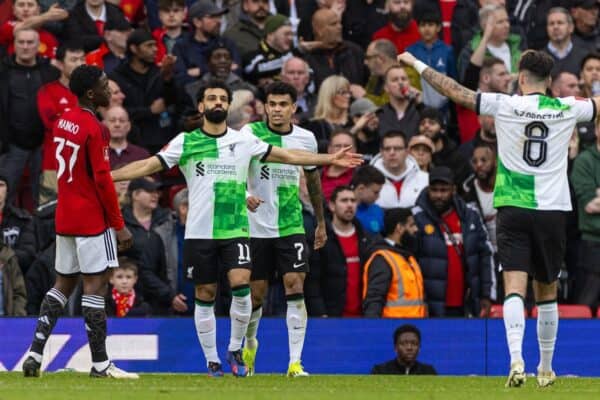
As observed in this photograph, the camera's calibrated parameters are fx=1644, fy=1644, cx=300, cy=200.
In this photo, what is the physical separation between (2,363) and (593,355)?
6843mm

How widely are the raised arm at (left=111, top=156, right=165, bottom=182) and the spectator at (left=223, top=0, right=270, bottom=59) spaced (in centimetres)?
793

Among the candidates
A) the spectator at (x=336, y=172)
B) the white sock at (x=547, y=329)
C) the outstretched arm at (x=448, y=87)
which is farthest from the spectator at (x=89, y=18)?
the white sock at (x=547, y=329)

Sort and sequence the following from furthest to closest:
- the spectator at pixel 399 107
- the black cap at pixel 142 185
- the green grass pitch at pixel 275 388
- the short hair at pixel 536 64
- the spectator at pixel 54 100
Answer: the spectator at pixel 399 107 < the spectator at pixel 54 100 < the black cap at pixel 142 185 < the short hair at pixel 536 64 < the green grass pitch at pixel 275 388

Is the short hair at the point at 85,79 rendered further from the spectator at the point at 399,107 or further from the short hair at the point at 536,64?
the spectator at the point at 399,107

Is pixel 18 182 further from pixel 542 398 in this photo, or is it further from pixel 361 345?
pixel 542 398

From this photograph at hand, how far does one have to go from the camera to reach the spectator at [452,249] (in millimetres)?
20047

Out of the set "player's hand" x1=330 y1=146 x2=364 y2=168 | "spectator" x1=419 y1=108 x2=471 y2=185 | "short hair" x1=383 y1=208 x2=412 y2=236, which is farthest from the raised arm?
"spectator" x1=419 y1=108 x2=471 y2=185

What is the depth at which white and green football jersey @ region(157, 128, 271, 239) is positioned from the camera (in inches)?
623

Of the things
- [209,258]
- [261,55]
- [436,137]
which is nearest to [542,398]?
[209,258]

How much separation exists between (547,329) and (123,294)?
6.18 meters

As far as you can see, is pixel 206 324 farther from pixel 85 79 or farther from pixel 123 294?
pixel 123 294

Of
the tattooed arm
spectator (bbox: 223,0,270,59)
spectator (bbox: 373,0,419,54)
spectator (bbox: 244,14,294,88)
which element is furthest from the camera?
spectator (bbox: 373,0,419,54)

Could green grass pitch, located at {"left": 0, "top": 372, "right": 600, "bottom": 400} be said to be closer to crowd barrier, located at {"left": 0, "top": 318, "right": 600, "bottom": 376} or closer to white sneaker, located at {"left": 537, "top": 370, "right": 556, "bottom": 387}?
white sneaker, located at {"left": 537, "top": 370, "right": 556, "bottom": 387}

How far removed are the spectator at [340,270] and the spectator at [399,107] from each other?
2.50 m
